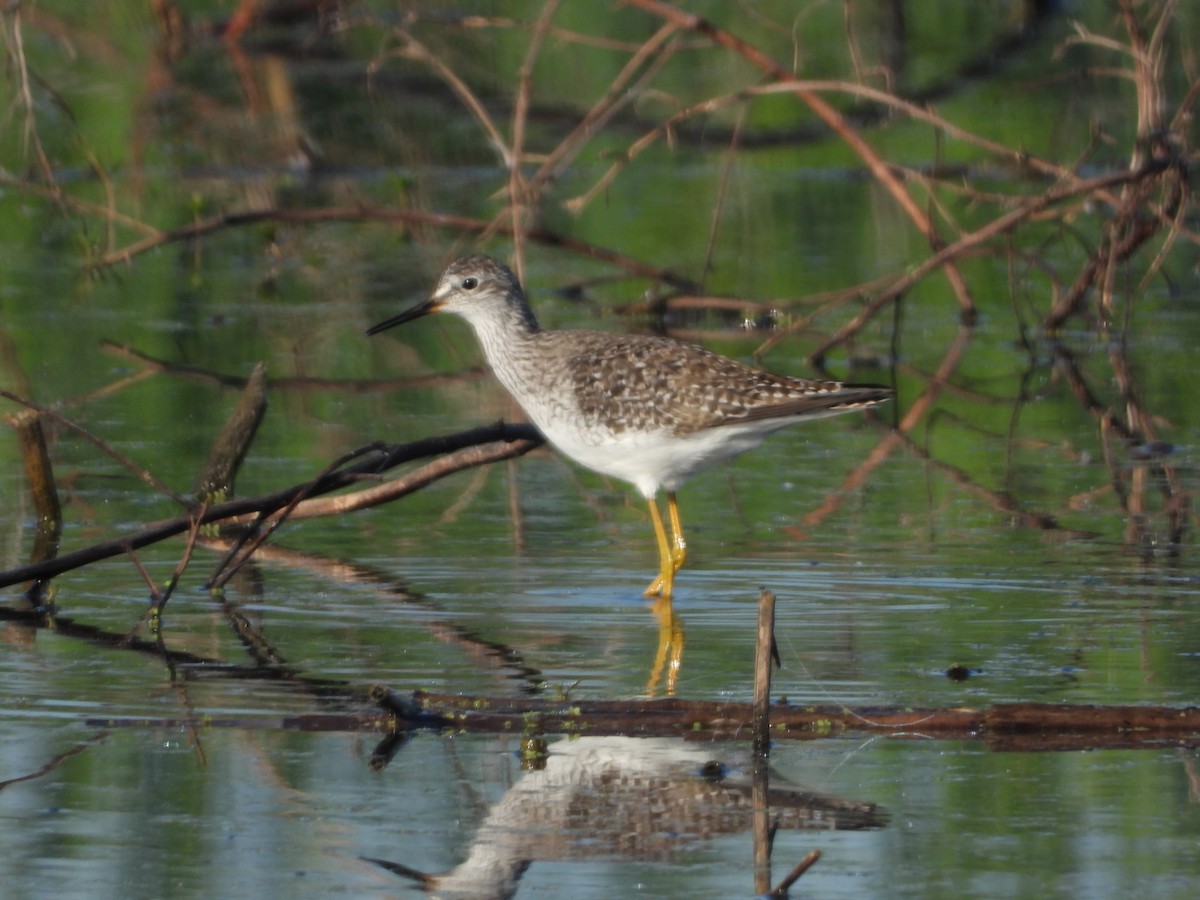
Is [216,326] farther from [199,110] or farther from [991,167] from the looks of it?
[199,110]

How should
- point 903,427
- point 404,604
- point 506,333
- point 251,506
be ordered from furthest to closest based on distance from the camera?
1. point 903,427
2. point 506,333
3. point 404,604
4. point 251,506

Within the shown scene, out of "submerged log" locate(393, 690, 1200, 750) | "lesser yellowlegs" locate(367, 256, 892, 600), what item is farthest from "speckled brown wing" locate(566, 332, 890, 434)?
"submerged log" locate(393, 690, 1200, 750)

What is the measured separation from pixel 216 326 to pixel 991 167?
22.5ft

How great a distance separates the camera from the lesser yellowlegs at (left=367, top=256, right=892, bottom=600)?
7.26 meters

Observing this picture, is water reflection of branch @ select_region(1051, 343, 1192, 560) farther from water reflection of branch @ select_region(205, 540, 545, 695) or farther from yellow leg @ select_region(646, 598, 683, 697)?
water reflection of branch @ select_region(205, 540, 545, 695)

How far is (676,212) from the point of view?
53.2 ft

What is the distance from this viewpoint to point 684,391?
7.41 metres

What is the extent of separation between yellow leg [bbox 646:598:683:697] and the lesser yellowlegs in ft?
0.57

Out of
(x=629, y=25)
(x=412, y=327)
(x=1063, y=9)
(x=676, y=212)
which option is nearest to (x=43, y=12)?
(x=629, y=25)

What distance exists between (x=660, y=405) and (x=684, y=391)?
0.10 metres

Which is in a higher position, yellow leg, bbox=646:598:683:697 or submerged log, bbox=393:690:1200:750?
yellow leg, bbox=646:598:683:697

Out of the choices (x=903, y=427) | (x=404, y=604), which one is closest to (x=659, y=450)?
(x=404, y=604)

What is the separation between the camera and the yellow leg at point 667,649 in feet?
19.9

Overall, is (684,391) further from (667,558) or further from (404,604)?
(404,604)
